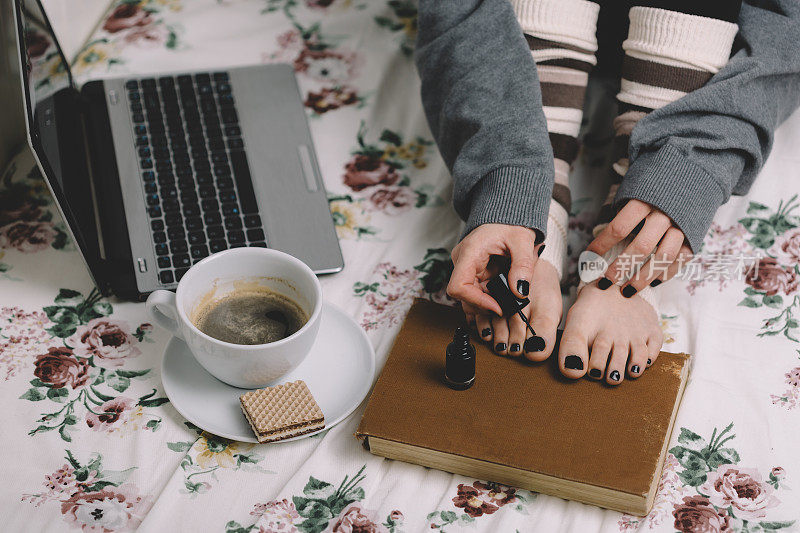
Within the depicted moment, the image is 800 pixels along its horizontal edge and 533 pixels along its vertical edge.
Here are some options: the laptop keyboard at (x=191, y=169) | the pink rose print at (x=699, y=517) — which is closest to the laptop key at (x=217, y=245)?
the laptop keyboard at (x=191, y=169)

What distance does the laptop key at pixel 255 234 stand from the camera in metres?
0.75

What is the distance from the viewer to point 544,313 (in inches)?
27.8

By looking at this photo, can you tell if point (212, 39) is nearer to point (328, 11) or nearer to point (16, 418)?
point (328, 11)

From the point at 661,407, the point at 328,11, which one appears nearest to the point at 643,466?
the point at 661,407

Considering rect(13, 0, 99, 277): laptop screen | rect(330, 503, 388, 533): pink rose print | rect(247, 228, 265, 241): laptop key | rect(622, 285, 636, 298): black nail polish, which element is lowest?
rect(330, 503, 388, 533): pink rose print

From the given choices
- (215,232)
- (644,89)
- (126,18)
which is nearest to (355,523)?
(215,232)

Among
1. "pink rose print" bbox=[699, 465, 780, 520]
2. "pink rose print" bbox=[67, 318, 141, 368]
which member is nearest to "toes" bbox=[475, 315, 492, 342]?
"pink rose print" bbox=[699, 465, 780, 520]

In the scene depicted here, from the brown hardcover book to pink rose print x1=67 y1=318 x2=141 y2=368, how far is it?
0.81 feet

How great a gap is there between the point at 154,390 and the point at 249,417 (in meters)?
0.11

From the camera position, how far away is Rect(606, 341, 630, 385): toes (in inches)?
25.1

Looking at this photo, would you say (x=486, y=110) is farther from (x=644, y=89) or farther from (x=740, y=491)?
(x=740, y=491)

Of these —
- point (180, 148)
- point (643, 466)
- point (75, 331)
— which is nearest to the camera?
point (643, 466)

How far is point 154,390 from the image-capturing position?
0.67 m

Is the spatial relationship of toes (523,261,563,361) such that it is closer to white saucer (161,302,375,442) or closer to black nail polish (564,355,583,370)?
black nail polish (564,355,583,370)
